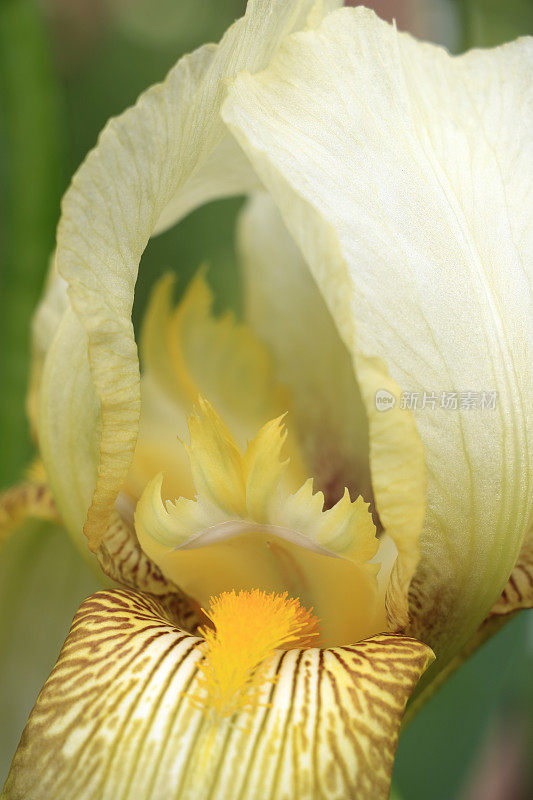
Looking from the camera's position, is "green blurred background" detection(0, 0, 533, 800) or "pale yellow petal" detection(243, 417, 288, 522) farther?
"green blurred background" detection(0, 0, 533, 800)

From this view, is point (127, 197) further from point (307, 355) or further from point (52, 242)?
point (52, 242)

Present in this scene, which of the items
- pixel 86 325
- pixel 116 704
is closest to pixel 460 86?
pixel 86 325

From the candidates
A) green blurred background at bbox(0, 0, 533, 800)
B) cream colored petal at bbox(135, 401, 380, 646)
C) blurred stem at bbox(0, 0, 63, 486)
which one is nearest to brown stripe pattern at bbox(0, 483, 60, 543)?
green blurred background at bbox(0, 0, 533, 800)

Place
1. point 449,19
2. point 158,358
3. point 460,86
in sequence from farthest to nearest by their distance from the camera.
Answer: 1. point 449,19
2. point 158,358
3. point 460,86

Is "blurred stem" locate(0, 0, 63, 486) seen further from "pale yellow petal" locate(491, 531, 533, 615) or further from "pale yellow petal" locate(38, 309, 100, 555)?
"pale yellow petal" locate(491, 531, 533, 615)

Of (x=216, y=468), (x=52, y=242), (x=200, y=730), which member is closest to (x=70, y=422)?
(x=216, y=468)

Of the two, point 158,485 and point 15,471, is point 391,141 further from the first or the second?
point 15,471
